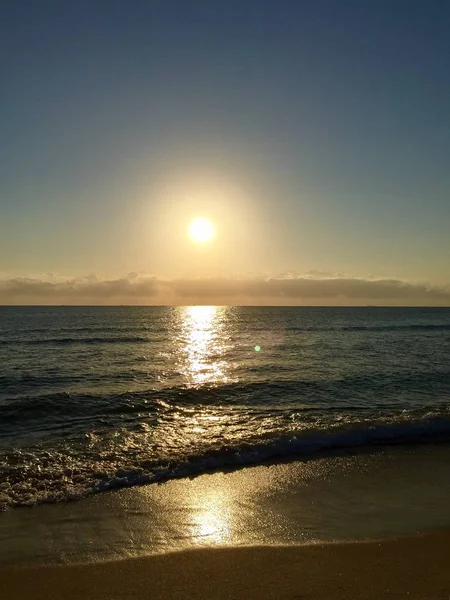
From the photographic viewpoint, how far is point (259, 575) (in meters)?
6.19

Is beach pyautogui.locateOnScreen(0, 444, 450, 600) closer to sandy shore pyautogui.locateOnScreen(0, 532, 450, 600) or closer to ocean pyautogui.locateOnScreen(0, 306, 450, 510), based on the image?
sandy shore pyautogui.locateOnScreen(0, 532, 450, 600)

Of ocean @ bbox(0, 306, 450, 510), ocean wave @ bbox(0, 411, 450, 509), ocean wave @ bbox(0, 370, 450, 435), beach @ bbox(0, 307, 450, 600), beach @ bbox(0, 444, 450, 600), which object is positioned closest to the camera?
beach @ bbox(0, 444, 450, 600)

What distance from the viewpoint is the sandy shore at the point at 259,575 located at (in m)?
5.79

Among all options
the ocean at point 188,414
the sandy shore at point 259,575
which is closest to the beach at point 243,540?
the sandy shore at point 259,575

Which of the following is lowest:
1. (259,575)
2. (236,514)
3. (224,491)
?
(224,491)

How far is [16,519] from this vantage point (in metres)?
8.23

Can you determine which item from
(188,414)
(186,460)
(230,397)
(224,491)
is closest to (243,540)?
(224,491)

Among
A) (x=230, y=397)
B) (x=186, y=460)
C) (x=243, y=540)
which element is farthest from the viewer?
(x=230, y=397)

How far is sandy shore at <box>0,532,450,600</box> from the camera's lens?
228 inches

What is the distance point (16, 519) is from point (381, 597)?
22.5ft

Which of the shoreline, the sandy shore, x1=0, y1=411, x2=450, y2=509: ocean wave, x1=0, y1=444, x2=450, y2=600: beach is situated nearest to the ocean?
x1=0, y1=411, x2=450, y2=509: ocean wave

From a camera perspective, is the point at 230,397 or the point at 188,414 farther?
the point at 230,397

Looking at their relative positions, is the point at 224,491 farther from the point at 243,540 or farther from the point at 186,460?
the point at 243,540

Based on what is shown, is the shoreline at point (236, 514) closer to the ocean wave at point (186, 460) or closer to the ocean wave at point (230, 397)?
the ocean wave at point (186, 460)
